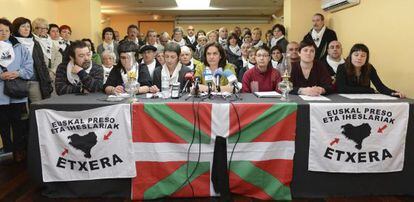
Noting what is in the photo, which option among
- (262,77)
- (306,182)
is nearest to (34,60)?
(262,77)

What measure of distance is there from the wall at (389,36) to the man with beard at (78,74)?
2818 mm

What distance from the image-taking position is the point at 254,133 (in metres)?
2.38

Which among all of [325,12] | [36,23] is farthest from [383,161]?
[36,23]

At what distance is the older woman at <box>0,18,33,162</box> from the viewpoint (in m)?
3.27

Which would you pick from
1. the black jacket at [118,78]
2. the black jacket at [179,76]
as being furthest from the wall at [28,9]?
the black jacket at [179,76]

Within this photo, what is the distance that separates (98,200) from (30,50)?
1.92m

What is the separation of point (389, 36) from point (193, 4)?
5988 millimetres

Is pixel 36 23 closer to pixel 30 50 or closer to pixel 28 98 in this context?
pixel 30 50

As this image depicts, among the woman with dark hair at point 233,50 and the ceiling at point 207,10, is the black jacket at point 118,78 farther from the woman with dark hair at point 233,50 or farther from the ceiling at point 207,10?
the ceiling at point 207,10

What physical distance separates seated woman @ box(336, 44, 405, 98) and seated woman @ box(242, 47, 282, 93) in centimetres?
53

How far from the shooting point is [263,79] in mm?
3066

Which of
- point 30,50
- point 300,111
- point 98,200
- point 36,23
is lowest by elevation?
point 98,200

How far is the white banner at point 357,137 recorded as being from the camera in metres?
2.36

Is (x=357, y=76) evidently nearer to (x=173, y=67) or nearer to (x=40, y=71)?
(x=173, y=67)
